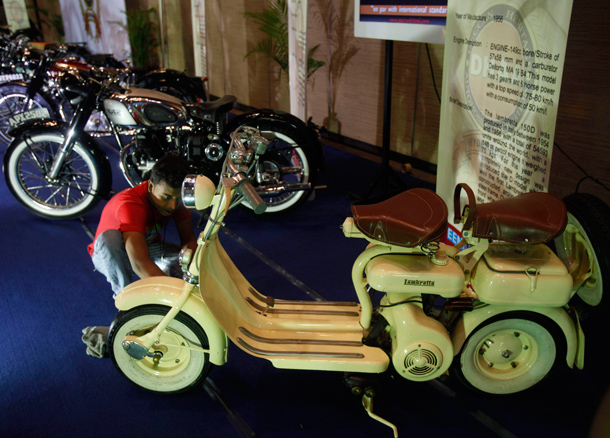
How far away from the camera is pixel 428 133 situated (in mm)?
4797

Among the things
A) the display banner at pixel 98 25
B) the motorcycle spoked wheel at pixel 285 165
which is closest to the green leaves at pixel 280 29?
the motorcycle spoked wheel at pixel 285 165

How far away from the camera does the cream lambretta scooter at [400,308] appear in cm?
186

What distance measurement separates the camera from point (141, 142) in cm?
371

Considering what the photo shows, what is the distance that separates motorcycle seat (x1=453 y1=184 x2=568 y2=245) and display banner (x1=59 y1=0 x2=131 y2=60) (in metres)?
7.71

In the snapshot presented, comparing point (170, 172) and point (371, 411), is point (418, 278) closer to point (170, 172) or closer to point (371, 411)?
point (371, 411)

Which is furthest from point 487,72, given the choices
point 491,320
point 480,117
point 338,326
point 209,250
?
point 209,250

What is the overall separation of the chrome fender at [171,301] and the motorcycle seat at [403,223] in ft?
2.28

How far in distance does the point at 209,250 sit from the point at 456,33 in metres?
1.70

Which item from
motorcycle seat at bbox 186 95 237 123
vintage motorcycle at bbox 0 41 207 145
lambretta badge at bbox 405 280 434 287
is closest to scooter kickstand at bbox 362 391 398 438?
lambretta badge at bbox 405 280 434 287

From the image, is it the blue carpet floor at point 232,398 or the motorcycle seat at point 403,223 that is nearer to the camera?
the motorcycle seat at point 403,223

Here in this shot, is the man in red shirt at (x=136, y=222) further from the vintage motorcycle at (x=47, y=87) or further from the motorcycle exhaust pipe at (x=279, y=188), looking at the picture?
the vintage motorcycle at (x=47, y=87)

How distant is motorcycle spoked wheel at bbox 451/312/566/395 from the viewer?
2.01 meters

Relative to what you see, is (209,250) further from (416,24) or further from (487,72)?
(416,24)

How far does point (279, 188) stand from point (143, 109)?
1.14 meters
